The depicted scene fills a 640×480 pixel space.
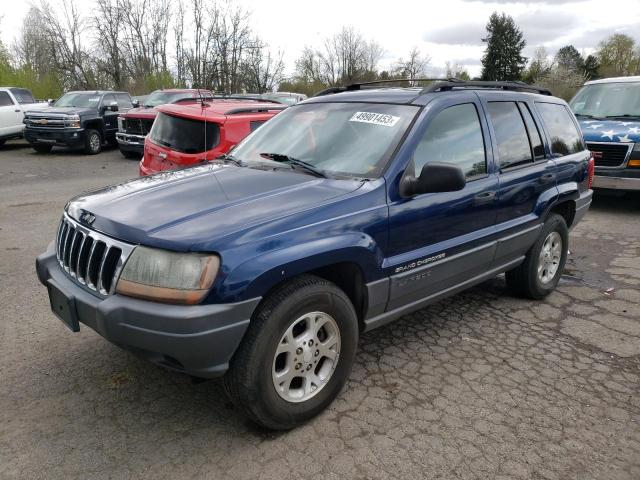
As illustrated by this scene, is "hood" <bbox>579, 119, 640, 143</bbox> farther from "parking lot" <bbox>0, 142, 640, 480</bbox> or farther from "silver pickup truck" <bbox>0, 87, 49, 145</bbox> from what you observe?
"silver pickup truck" <bbox>0, 87, 49, 145</bbox>

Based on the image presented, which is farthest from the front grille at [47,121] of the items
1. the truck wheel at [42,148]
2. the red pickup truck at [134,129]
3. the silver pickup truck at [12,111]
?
the red pickup truck at [134,129]

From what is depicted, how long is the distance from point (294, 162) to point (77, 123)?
1336 centimetres

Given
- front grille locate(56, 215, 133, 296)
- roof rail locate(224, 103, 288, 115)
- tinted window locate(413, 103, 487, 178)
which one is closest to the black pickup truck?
roof rail locate(224, 103, 288, 115)

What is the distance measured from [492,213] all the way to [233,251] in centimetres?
217

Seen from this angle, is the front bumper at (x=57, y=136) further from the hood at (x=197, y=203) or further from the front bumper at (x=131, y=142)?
the hood at (x=197, y=203)

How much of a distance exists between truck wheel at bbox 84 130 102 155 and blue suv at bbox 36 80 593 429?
504 inches

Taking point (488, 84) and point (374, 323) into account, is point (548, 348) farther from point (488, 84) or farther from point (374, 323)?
point (488, 84)

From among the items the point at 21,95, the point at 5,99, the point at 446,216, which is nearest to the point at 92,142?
the point at 5,99

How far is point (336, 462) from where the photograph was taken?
2.56 meters

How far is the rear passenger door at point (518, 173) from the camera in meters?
3.91

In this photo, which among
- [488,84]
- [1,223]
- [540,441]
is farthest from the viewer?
[1,223]

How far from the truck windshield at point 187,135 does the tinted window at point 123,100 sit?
11.6 meters

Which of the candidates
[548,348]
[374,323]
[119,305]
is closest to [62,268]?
[119,305]

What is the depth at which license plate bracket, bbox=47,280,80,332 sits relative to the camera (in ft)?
8.82
